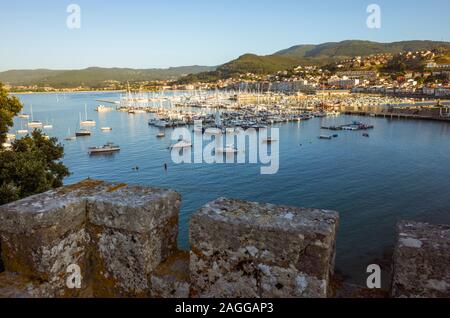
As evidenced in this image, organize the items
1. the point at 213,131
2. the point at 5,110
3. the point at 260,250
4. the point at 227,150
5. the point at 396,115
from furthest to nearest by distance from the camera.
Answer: the point at 396,115
the point at 213,131
the point at 227,150
the point at 5,110
the point at 260,250

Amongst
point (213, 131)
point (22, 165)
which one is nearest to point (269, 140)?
point (213, 131)

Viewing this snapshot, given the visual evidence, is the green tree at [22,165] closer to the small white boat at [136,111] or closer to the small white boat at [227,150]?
the small white boat at [227,150]

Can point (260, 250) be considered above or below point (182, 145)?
above

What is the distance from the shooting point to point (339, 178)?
137 ft

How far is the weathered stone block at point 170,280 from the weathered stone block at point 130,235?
7 centimetres

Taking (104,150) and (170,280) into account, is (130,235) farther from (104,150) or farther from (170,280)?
(104,150)

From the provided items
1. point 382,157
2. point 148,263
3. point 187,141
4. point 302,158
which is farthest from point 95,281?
point 187,141

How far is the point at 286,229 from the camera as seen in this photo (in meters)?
2.52

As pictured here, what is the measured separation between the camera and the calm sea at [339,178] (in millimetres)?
27922

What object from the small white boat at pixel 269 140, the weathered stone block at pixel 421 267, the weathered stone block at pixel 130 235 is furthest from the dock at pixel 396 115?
the weathered stone block at pixel 130 235

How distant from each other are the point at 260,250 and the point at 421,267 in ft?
3.57

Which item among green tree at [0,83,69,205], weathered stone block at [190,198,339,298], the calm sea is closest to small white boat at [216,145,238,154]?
the calm sea

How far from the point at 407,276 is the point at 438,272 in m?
0.19
